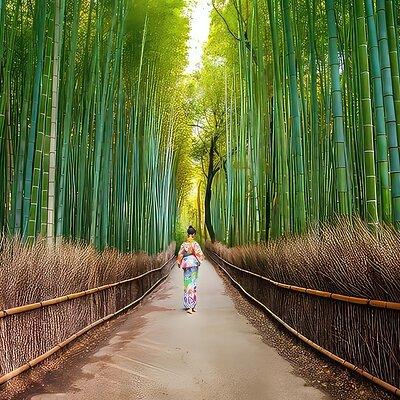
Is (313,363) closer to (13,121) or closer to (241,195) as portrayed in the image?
(13,121)

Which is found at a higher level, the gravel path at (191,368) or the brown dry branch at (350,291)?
the brown dry branch at (350,291)

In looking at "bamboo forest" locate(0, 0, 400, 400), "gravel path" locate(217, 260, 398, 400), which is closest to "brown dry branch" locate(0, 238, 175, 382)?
"bamboo forest" locate(0, 0, 400, 400)

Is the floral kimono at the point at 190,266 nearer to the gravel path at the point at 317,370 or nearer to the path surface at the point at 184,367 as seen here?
the path surface at the point at 184,367

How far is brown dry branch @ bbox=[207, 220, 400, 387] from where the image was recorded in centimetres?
231

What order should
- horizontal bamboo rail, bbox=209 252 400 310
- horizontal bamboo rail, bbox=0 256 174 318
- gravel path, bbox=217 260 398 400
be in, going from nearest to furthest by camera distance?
horizontal bamboo rail, bbox=209 252 400 310 < gravel path, bbox=217 260 398 400 < horizontal bamboo rail, bbox=0 256 174 318

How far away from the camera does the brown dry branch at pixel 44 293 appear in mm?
2658

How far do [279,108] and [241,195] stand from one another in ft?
17.0

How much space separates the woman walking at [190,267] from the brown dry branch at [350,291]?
1.61m

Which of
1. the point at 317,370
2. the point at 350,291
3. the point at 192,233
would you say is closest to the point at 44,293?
the point at 317,370

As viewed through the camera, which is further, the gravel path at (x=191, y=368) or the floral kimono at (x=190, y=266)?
the floral kimono at (x=190, y=266)

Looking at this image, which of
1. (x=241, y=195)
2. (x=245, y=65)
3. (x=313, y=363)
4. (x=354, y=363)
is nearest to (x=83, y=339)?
(x=313, y=363)

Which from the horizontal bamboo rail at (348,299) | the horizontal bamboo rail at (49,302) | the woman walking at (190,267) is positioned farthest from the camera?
the woman walking at (190,267)

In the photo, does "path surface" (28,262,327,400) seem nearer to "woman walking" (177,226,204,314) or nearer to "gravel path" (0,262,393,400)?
"gravel path" (0,262,393,400)

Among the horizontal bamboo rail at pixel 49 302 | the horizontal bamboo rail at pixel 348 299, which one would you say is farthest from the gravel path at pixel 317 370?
the horizontal bamboo rail at pixel 49 302
